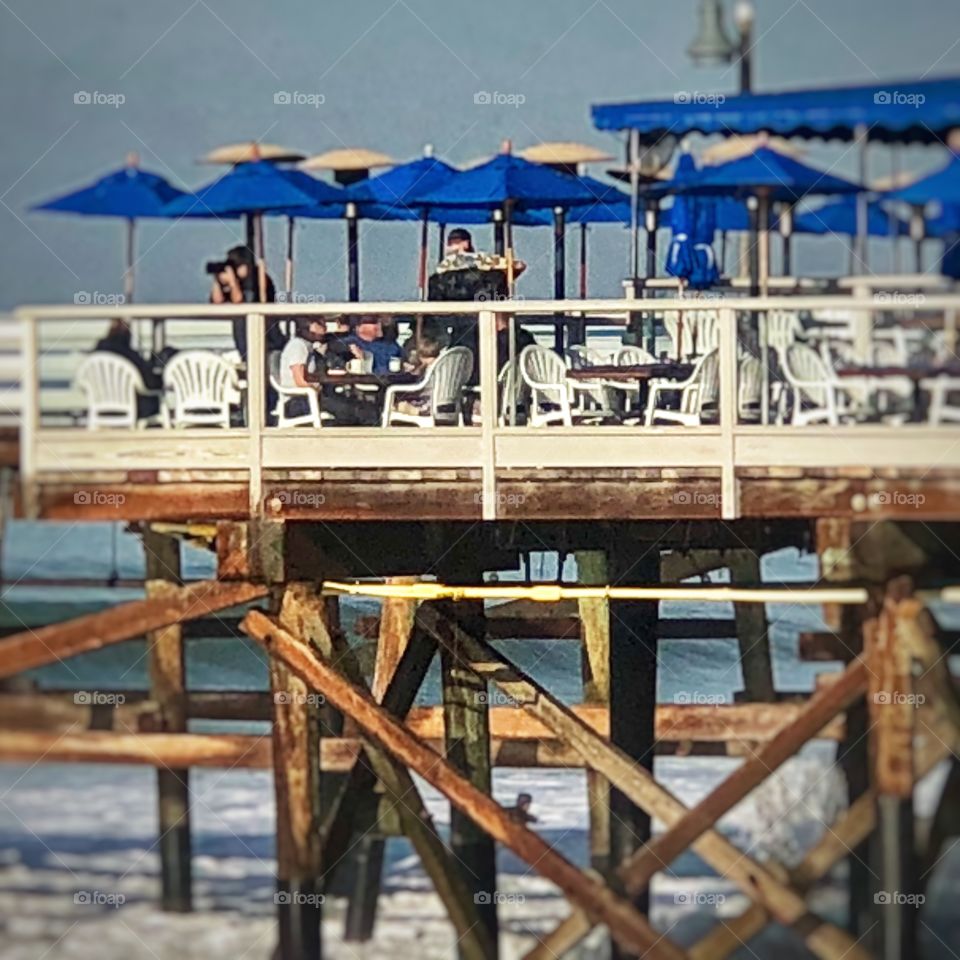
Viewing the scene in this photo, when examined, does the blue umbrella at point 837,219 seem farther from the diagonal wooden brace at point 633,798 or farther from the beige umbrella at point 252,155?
the diagonal wooden brace at point 633,798

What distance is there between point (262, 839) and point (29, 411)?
10679 millimetres

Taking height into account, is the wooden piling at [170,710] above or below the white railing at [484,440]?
below

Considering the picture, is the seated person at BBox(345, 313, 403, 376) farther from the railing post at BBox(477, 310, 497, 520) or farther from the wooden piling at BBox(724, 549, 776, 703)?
the wooden piling at BBox(724, 549, 776, 703)

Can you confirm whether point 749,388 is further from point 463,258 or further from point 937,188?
point 463,258

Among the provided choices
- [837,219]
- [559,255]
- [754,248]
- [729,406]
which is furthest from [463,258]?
[837,219]

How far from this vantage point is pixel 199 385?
43.2 ft

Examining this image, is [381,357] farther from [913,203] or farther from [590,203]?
[913,203]

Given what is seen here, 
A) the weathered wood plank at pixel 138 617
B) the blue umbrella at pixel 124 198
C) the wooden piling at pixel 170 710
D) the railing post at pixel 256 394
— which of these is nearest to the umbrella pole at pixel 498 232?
the blue umbrella at pixel 124 198

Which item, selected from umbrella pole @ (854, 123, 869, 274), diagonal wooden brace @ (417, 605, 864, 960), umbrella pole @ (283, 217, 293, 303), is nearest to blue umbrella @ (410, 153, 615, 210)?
umbrella pole @ (283, 217, 293, 303)

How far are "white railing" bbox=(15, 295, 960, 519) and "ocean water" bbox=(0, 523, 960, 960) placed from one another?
3.14m

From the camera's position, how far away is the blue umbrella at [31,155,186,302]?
14.6 metres

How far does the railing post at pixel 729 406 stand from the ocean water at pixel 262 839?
2.98 meters

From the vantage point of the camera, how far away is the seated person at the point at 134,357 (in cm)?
1315

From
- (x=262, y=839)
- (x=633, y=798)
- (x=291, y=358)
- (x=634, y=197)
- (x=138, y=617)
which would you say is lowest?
(x=262, y=839)
